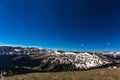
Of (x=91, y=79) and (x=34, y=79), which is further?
A: (x=34, y=79)

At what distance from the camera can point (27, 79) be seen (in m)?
185

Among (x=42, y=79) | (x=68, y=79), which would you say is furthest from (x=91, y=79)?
(x=42, y=79)

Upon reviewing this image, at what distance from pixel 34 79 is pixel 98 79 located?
5969 cm

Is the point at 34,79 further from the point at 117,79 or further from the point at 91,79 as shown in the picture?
the point at 117,79

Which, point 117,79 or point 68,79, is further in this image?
point 68,79

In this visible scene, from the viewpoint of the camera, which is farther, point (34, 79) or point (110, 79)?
point (34, 79)

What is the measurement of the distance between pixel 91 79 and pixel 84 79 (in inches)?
339

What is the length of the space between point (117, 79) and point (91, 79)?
→ 2091 centimetres

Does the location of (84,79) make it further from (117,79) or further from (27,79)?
(27,79)

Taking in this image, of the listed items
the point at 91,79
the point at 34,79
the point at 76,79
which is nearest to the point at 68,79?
the point at 76,79

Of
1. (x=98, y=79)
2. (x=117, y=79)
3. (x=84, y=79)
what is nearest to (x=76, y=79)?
(x=84, y=79)

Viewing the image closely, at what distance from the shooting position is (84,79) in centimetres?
18125

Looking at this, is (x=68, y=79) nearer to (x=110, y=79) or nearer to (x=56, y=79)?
(x=56, y=79)

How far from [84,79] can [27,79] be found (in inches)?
1973
